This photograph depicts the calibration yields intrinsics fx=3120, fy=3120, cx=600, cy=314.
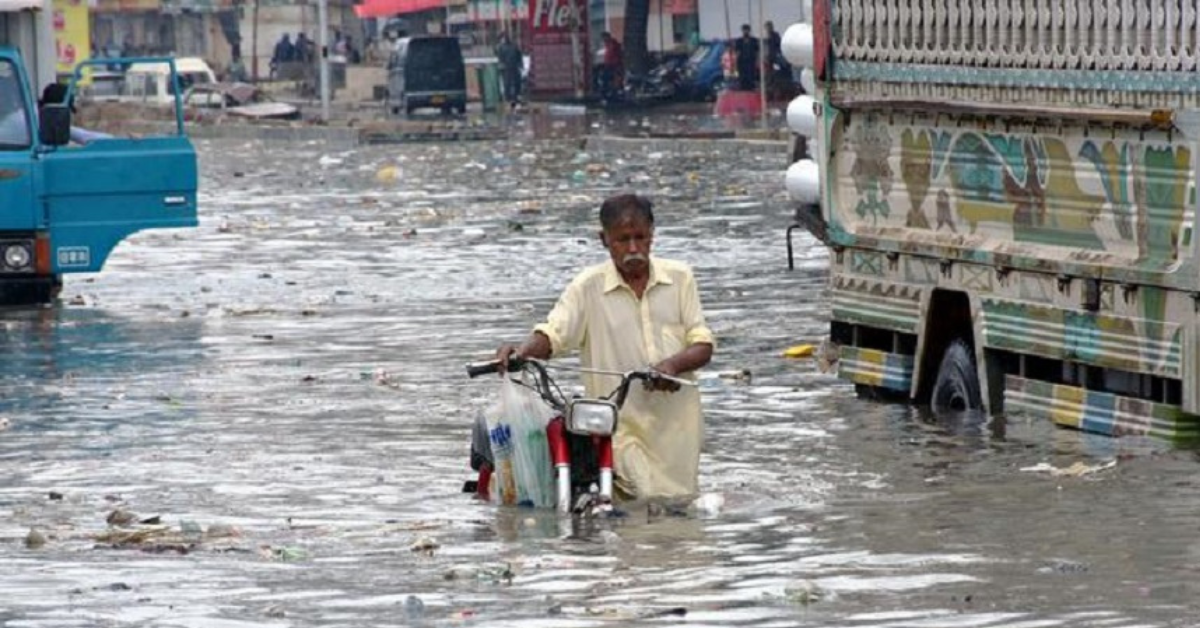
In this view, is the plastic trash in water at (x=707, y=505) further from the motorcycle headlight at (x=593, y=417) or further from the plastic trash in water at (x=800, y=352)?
the plastic trash in water at (x=800, y=352)

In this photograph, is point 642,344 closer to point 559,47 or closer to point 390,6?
point 559,47

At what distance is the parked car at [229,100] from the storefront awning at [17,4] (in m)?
37.5

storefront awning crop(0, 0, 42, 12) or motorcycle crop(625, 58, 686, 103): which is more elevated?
storefront awning crop(0, 0, 42, 12)

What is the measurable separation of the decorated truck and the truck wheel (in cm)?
2

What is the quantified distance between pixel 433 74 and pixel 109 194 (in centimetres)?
3974

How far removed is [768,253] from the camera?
25203 millimetres

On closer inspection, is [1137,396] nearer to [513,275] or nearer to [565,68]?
[513,275]

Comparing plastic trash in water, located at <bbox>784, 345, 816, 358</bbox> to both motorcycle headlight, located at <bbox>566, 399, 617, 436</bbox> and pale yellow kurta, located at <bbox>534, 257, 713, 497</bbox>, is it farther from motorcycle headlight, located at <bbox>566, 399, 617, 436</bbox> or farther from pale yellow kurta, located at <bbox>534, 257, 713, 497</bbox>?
motorcycle headlight, located at <bbox>566, 399, 617, 436</bbox>

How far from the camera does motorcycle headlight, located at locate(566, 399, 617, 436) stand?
411 inches

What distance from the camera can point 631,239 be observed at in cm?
1072

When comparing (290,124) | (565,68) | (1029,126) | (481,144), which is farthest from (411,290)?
(565,68)

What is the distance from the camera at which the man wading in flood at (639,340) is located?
35.6ft

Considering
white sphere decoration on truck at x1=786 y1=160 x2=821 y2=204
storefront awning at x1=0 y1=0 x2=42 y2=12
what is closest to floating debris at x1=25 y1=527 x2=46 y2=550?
white sphere decoration on truck at x1=786 y1=160 x2=821 y2=204

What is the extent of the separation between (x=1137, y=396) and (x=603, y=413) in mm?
2975
